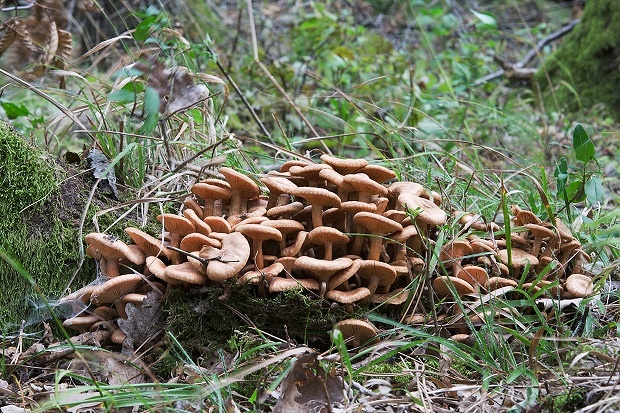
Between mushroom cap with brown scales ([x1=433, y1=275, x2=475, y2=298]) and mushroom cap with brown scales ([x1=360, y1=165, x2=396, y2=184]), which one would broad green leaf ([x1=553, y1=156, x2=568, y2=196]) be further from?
mushroom cap with brown scales ([x1=360, y1=165, x2=396, y2=184])

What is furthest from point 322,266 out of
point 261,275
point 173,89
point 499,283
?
point 173,89

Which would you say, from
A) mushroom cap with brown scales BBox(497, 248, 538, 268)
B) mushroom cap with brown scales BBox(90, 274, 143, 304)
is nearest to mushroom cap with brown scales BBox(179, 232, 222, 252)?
mushroom cap with brown scales BBox(90, 274, 143, 304)

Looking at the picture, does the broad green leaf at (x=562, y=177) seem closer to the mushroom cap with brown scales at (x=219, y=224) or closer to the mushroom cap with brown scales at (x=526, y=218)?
the mushroom cap with brown scales at (x=526, y=218)

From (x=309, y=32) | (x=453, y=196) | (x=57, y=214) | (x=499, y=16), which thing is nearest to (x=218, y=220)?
(x=57, y=214)

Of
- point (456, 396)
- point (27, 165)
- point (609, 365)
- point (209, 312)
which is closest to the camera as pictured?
point (609, 365)

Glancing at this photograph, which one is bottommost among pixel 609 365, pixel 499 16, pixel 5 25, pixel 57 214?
pixel 499 16

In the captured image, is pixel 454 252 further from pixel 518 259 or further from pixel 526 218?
pixel 526 218

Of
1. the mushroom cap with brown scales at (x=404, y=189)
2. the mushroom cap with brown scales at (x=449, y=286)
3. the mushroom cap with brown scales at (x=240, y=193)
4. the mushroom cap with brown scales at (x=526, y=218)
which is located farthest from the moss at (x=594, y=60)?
the mushroom cap with brown scales at (x=240, y=193)

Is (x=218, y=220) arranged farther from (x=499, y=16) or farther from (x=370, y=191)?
(x=499, y=16)
